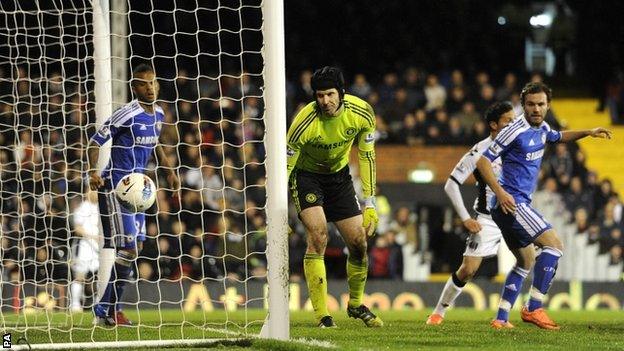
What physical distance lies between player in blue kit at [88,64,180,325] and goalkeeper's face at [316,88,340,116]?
132cm

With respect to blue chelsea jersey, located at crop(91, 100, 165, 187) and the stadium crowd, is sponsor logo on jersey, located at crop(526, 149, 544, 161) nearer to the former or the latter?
blue chelsea jersey, located at crop(91, 100, 165, 187)

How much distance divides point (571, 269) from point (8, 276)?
7989 millimetres

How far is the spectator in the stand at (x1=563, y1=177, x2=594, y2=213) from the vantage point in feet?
66.0

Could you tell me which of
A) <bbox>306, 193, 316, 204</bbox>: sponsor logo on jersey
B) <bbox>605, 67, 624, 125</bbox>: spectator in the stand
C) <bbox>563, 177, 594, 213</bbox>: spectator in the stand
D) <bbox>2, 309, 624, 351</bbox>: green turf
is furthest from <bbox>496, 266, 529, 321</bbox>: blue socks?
<bbox>605, 67, 624, 125</bbox>: spectator in the stand

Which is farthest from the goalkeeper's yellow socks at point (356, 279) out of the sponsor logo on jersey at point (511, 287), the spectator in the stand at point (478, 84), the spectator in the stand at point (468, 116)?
the spectator in the stand at point (478, 84)

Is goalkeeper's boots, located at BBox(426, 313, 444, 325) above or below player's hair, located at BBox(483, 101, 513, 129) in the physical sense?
below

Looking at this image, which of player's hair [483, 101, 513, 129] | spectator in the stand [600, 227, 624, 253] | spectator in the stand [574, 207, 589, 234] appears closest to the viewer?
player's hair [483, 101, 513, 129]

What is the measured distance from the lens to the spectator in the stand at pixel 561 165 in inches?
818

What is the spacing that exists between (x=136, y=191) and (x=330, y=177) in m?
1.53

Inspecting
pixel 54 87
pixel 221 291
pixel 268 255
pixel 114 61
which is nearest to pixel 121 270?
pixel 268 255

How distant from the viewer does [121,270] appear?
33.9 feet

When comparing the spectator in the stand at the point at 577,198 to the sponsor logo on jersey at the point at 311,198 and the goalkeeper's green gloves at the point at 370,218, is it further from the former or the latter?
the sponsor logo on jersey at the point at 311,198

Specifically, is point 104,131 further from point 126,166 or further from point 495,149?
point 495,149

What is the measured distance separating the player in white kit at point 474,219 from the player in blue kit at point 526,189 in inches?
13.1
